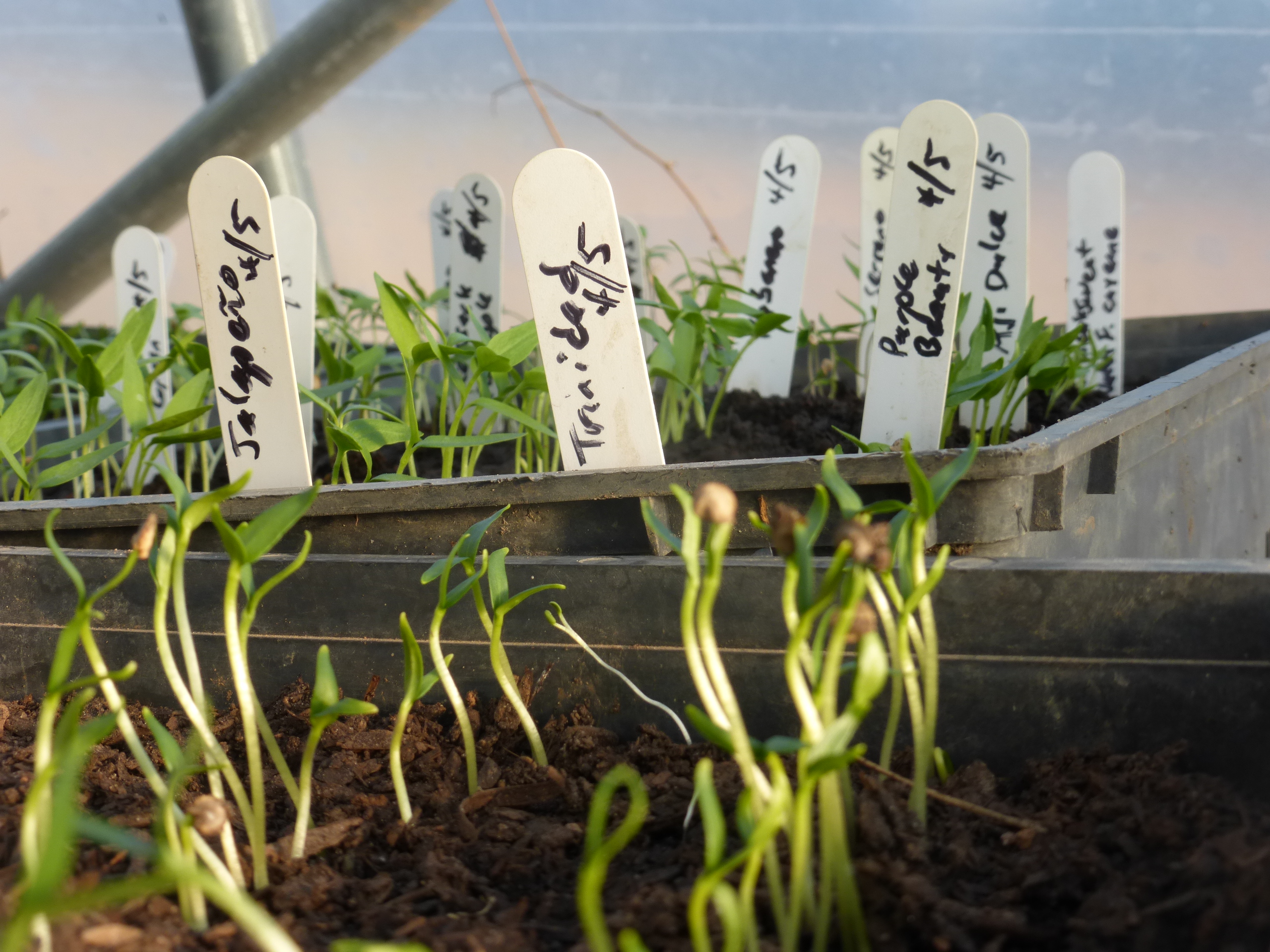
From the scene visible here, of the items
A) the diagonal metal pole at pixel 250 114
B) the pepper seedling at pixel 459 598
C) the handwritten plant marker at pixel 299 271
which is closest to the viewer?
the pepper seedling at pixel 459 598

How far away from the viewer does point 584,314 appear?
79 cm

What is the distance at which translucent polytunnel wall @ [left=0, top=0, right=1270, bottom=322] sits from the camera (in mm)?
2898

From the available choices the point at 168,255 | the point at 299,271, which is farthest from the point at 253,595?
the point at 168,255

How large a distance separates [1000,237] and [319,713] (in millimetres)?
991

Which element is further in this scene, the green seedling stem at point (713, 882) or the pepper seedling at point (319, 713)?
the pepper seedling at point (319, 713)

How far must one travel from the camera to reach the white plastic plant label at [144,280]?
131 centimetres

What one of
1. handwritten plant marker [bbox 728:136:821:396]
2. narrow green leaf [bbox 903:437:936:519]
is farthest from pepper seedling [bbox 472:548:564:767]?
handwritten plant marker [bbox 728:136:821:396]

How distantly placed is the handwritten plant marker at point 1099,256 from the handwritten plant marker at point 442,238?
991 mm

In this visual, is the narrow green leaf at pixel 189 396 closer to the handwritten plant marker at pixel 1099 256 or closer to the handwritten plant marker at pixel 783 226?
the handwritten plant marker at pixel 783 226

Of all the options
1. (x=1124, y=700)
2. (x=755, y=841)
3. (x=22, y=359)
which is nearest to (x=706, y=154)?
(x=22, y=359)

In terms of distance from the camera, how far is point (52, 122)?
13.5ft

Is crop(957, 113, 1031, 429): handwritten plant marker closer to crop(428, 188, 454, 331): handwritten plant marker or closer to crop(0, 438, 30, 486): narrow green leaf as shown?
crop(428, 188, 454, 331): handwritten plant marker

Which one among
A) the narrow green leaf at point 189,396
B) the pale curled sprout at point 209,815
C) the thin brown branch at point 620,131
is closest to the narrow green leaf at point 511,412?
the narrow green leaf at point 189,396

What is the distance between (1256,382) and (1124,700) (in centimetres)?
96
